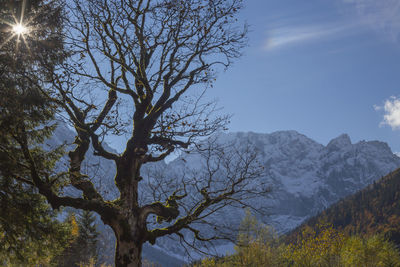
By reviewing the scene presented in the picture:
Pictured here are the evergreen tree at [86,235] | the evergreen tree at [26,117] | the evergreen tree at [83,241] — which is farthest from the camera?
the evergreen tree at [86,235]

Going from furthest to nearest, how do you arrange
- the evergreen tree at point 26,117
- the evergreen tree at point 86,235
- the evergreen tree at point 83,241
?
1. the evergreen tree at point 86,235
2. the evergreen tree at point 83,241
3. the evergreen tree at point 26,117

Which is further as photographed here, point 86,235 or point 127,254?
point 86,235

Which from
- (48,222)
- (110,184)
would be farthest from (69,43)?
(48,222)

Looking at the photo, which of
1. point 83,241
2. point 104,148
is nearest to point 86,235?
point 83,241

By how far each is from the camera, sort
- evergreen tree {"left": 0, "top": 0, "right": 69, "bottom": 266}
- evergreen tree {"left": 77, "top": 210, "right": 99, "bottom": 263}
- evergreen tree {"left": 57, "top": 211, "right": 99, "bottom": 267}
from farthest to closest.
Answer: evergreen tree {"left": 77, "top": 210, "right": 99, "bottom": 263} < evergreen tree {"left": 57, "top": 211, "right": 99, "bottom": 267} < evergreen tree {"left": 0, "top": 0, "right": 69, "bottom": 266}

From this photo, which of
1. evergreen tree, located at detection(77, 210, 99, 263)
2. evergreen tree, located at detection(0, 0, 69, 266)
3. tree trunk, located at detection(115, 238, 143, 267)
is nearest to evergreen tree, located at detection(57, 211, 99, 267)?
evergreen tree, located at detection(77, 210, 99, 263)

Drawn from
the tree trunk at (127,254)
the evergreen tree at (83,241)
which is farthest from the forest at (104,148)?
the evergreen tree at (83,241)

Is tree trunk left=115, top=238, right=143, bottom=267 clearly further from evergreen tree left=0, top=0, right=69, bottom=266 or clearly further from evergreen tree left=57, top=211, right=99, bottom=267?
evergreen tree left=57, top=211, right=99, bottom=267

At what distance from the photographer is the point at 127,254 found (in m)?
6.68

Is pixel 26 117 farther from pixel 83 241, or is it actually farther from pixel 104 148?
pixel 83 241

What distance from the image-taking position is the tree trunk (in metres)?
6.60

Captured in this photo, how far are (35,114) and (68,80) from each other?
131 cm

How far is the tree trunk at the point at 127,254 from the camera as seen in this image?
6602 mm

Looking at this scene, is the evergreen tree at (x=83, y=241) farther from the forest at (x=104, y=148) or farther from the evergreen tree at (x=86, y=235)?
the forest at (x=104, y=148)
